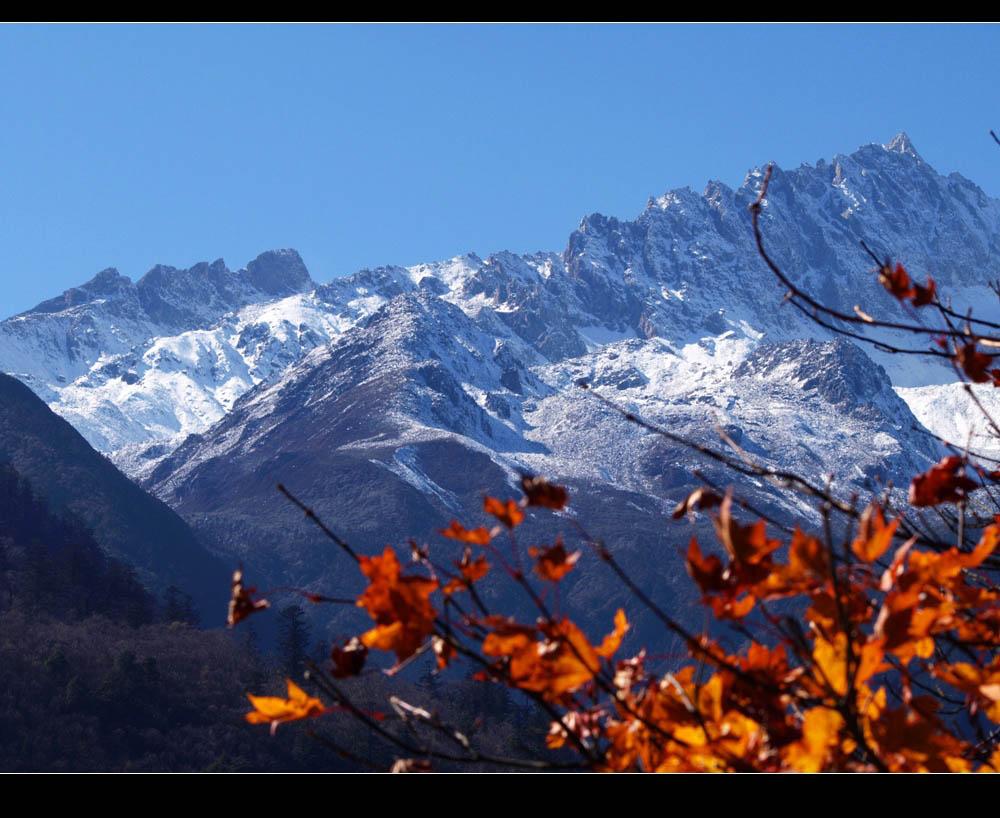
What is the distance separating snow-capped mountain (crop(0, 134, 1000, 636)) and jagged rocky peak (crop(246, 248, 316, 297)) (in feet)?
1.41

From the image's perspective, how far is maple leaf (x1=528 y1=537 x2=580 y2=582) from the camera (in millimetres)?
1078

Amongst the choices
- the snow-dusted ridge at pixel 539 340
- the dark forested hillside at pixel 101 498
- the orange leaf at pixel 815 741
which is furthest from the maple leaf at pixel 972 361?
the snow-dusted ridge at pixel 539 340

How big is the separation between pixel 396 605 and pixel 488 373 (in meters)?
143

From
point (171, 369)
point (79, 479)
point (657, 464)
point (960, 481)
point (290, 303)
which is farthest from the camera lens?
point (290, 303)

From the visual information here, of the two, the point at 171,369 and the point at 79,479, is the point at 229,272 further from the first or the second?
the point at 79,479

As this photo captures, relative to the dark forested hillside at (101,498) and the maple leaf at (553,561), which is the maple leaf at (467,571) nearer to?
the maple leaf at (553,561)

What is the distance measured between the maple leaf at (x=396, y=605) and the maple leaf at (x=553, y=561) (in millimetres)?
116

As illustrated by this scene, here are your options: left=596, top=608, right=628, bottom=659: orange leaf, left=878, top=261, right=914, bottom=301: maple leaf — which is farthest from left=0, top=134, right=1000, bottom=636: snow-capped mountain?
left=596, top=608, right=628, bottom=659: orange leaf

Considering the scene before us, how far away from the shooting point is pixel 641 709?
122 cm

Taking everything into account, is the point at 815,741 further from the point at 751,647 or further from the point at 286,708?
the point at 286,708

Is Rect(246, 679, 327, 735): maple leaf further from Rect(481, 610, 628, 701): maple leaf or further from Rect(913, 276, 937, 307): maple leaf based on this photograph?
Rect(913, 276, 937, 307): maple leaf

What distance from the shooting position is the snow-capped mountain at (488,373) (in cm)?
9919
